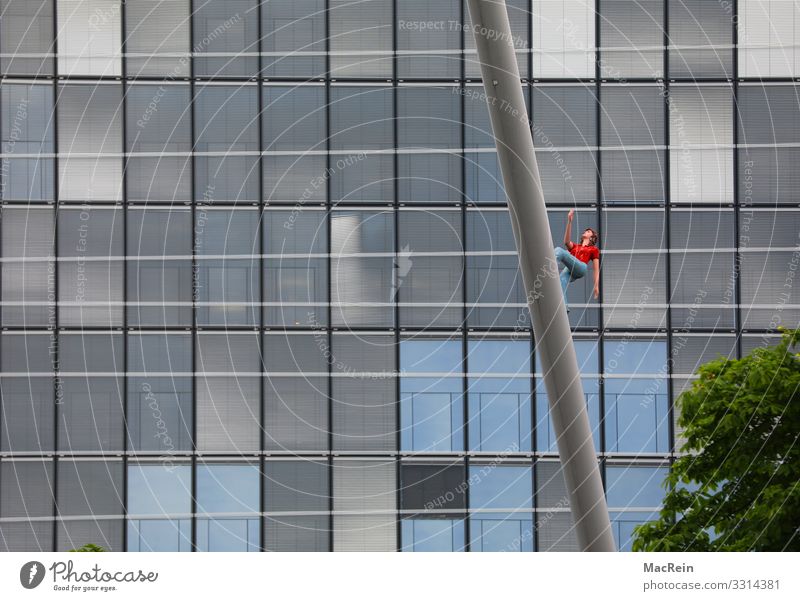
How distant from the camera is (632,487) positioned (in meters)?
11.2

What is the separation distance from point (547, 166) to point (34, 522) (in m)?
6.13

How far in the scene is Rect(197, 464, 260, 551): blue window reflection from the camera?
1063cm

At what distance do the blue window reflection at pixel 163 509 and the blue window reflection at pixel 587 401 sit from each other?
3376mm

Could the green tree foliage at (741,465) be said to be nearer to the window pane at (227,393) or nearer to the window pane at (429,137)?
the window pane at (429,137)

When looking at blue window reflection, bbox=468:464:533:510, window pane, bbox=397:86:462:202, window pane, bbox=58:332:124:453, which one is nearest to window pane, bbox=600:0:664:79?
window pane, bbox=397:86:462:202

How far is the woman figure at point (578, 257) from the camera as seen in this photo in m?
10.5

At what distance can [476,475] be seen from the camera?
36.9 ft

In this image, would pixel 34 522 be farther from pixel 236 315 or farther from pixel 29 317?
pixel 236 315

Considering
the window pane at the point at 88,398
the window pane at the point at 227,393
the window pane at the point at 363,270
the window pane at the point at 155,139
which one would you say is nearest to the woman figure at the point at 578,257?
the window pane at the point at 363,270

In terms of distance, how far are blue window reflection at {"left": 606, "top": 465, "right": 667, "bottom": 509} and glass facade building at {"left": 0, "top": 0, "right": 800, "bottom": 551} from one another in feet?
0.09

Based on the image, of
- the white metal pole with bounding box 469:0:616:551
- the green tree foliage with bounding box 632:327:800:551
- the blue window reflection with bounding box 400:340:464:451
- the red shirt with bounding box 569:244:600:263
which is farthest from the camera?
the blue window reflection with bounding box 400:340:464:451
